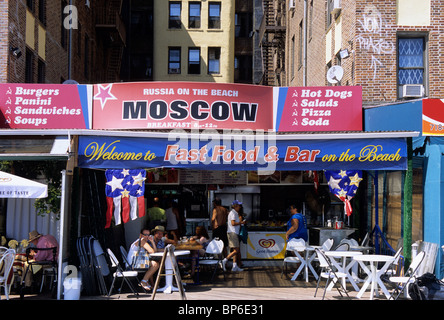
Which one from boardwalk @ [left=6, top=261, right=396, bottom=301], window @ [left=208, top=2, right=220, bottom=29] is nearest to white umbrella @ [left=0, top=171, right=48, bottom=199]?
boardwalk @ [left=6, top=261, right=396, bottom=301]

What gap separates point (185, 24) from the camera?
120 ft

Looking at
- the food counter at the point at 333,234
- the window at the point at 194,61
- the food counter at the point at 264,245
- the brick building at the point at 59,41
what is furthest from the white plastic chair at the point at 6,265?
the window at the point at 194,61

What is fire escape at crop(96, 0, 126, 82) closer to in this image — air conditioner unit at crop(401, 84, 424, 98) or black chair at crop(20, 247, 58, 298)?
air conditioner unit at crop(401, 84, 424, 98)

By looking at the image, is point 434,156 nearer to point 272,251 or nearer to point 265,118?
point 265,118

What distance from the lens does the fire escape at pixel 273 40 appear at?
3088cm

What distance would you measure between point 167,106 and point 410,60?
740 centimetres

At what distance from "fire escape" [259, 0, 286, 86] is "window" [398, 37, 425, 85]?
13.3m

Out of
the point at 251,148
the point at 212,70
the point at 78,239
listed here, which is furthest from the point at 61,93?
the point at 212,70

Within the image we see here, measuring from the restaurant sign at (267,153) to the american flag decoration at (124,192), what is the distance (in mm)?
697

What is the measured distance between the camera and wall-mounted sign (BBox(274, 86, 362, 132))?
15.3 m

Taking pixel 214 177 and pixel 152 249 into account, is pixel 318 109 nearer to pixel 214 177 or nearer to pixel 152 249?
pixel 214 177

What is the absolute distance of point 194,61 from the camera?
36.8 m
